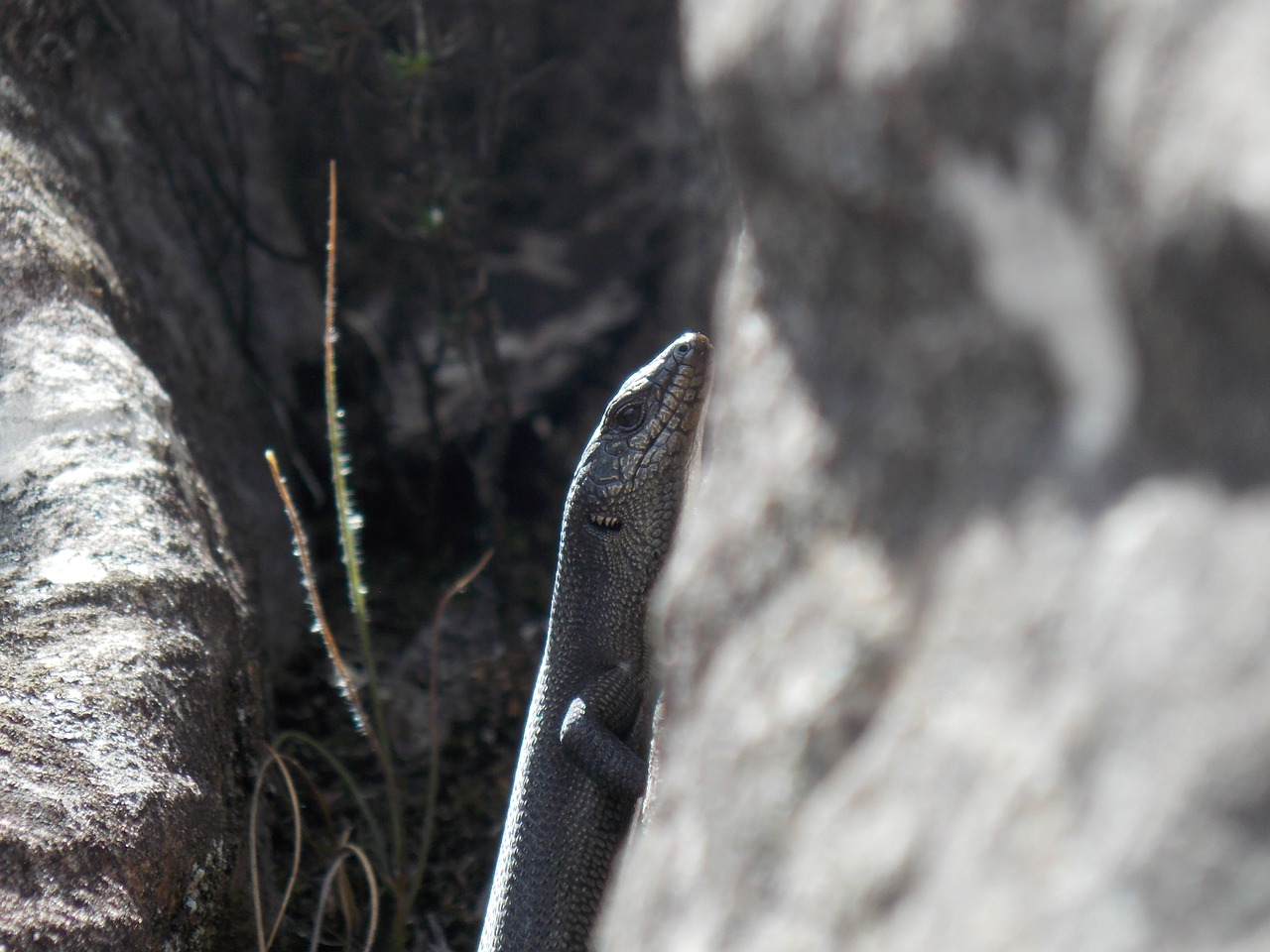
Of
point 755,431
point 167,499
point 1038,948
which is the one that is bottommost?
point 1038,948

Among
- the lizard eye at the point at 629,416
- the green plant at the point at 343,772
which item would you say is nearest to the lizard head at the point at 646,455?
the lizard eye at the point at 629,416

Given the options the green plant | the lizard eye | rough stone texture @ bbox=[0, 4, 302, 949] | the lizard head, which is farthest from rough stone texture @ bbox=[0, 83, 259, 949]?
the lizard eye

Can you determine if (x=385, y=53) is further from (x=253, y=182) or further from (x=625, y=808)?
(x=625, y=808)

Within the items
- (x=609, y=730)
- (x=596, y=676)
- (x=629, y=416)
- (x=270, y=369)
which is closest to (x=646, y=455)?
(x=629, y=416)

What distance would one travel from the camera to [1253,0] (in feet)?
2.14

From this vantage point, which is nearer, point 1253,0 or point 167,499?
point 1253,0

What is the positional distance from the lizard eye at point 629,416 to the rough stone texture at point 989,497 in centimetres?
141

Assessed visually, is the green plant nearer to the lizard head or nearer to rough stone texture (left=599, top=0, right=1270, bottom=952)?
the lizard head

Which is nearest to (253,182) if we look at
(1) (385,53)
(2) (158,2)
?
(2) (158,2)

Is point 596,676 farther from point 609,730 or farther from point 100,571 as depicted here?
point 100,571

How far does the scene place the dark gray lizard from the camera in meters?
2.32

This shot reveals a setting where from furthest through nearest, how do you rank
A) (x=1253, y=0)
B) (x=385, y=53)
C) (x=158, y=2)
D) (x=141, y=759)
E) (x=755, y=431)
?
(x=158, y=2)
(x=385, y=53)
(x=141, y=759)
(x=755, y=431)
(x=1253, y=0)

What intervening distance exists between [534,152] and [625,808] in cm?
403

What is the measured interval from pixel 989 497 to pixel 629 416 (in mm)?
1768
